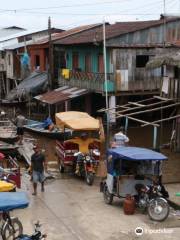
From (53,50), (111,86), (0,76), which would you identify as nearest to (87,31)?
(53,50)

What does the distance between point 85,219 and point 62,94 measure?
2112 cm

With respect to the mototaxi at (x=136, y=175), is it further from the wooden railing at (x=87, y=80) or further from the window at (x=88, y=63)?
the window at (x=88, y=63)

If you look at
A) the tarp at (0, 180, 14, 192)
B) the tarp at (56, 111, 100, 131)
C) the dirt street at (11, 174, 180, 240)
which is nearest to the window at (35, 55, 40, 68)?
the tarp at (56, 111, 100, 131)

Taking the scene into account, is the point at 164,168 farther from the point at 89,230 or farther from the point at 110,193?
the point at 89,230

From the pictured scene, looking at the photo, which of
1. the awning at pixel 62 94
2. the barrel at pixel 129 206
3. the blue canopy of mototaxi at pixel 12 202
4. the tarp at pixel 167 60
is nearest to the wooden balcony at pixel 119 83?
the awning at pixel 62 94

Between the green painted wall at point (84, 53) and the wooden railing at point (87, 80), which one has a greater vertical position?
the green painted wall at point (84, 53)

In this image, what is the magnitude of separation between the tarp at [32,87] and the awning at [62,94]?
364 centimetres

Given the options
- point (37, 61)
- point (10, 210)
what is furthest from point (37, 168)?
point (37, 61)

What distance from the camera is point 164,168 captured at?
22.9 meters

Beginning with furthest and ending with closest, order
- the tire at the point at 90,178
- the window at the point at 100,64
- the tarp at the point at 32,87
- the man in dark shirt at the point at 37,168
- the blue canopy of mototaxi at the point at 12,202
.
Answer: the tarp at the point at 32,87, the window at the point at 100,64, the tire at the point at 90,178, the man in dark shirt at the point at 37,168, the blue canopy of mototaxi at the point at 12,202

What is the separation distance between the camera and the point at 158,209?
49.7 feet

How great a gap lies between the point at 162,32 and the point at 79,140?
15.1 metres

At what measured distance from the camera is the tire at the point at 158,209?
15148mm

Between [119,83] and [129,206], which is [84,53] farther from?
[129,206]
